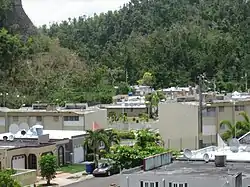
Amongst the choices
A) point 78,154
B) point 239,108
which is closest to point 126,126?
point 239,108

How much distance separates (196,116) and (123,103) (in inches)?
882

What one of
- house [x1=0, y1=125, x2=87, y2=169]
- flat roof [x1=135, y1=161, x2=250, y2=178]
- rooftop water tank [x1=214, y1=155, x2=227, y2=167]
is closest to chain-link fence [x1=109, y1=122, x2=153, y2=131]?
house [x1=0, y1=125, x2=87, y2=169]

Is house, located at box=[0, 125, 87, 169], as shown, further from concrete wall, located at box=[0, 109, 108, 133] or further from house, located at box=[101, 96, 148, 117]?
house, located at box=[101, 96, 148, 117]

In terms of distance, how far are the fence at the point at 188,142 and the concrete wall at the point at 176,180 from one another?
77.6 feet

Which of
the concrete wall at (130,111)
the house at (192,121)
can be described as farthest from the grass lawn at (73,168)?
the concrete wall at (130,111)

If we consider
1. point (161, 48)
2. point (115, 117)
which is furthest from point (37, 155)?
point (161, 48)

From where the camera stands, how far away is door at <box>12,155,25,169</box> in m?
35.8

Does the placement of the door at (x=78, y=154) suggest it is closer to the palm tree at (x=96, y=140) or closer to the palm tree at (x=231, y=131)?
the palm tree at (x=96, y=140)

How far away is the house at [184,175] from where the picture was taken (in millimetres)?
18594

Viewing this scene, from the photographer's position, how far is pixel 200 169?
20797 millimetres

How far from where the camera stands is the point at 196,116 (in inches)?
1700

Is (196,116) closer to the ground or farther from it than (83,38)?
closer to the ground

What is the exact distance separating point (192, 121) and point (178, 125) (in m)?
1.09

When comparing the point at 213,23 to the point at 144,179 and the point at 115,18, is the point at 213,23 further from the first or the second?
the point at 144,179
